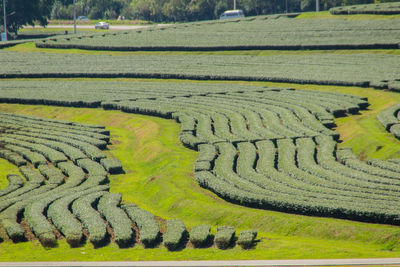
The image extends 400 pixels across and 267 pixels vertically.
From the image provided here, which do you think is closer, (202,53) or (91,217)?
(91,217)

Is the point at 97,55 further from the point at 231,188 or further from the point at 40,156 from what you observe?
the point at 231,188

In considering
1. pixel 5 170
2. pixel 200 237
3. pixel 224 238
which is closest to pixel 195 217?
pixel 200 237

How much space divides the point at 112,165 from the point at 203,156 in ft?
21.6

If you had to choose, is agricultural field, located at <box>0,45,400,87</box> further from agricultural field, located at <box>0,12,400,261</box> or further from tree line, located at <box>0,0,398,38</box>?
tree line, located at <box>0,0,398,38</box>

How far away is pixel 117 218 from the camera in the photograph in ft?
104

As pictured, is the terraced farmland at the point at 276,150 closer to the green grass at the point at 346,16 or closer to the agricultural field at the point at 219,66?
the agricultural field at the point at 219,66

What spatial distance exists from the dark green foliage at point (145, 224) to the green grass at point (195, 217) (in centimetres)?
Answer: 60

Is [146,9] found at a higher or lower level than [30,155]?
higher

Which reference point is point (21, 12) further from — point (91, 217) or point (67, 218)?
point (91, 217)

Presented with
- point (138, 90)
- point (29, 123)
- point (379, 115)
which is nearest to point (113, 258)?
point (379, 115)

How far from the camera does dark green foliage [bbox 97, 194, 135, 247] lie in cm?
2850

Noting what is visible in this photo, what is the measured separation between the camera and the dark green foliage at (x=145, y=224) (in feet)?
93.2

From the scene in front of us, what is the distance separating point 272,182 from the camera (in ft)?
116

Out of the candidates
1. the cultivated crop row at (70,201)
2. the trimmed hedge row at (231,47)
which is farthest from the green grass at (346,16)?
the cultivated crop row at (70,201)
